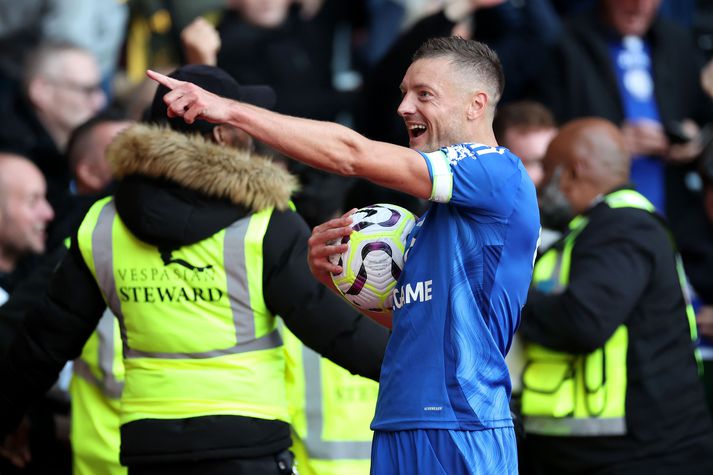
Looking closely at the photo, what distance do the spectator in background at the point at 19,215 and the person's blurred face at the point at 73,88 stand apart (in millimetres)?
1851

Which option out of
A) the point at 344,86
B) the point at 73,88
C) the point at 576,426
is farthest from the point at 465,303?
the point at 344,86

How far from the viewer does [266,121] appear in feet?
12.7

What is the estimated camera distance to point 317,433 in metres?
5.75

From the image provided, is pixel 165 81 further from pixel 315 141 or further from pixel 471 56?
pixel 471 56

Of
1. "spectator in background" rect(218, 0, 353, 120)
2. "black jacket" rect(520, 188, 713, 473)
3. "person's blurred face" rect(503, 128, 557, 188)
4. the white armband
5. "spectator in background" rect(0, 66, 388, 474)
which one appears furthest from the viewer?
"spectator in background" rect(218, 0, 353, 120)

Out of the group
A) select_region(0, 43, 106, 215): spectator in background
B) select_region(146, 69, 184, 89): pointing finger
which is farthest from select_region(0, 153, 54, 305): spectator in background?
select_region(146, 69, 184, 89): pointing finger

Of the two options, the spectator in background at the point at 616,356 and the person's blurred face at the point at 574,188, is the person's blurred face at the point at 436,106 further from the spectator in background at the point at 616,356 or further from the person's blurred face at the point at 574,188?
the person's blurred face at the point at 574,188

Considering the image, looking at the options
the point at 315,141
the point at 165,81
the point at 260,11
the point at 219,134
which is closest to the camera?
the point at 315,141

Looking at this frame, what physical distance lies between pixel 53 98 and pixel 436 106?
5.87 meters

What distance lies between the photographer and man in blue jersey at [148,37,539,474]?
3.98 meters

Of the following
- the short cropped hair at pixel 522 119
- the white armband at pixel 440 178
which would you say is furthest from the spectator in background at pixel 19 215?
the white armband at pixel 440 178

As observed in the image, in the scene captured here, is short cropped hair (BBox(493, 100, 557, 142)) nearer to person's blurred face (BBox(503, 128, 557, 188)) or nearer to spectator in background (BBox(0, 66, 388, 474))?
person's blurred face (BBox(503, 128, 557, 188))

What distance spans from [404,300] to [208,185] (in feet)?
3.40

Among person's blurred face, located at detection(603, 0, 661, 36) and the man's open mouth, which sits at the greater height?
person's blurred face, located at detection(603, 0, 661, 36)
